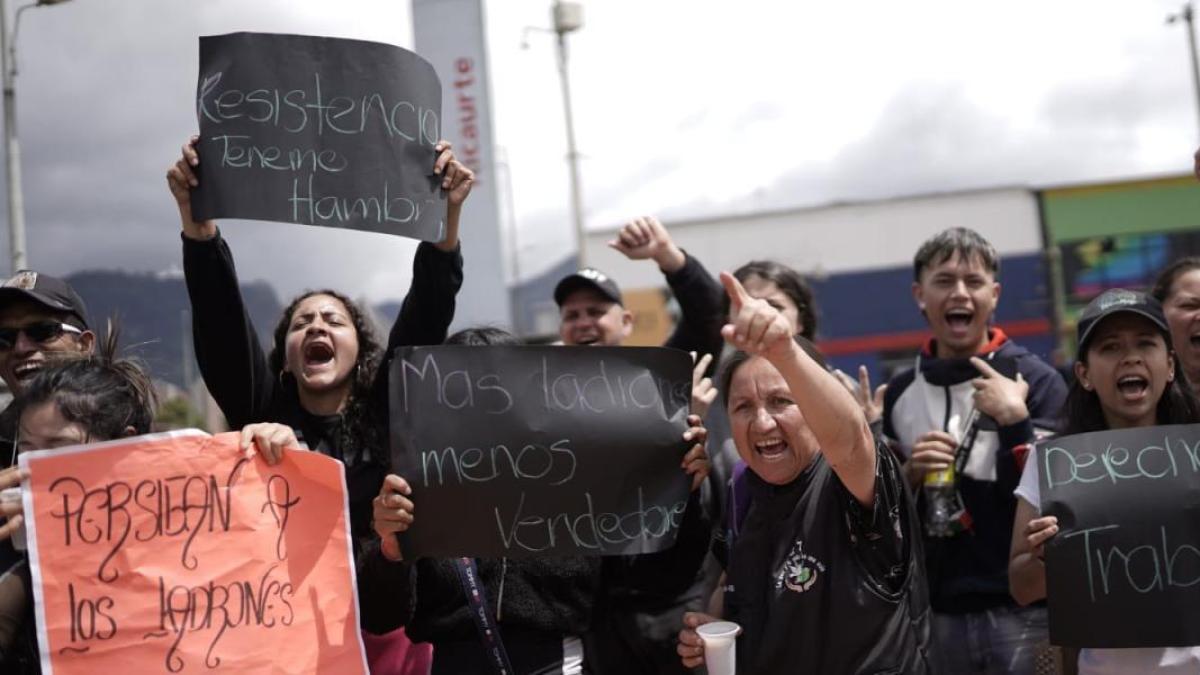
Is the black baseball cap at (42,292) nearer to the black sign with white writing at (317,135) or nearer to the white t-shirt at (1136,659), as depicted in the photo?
the black sign with white writing at (317,135)

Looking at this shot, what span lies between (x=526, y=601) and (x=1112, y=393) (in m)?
1.92

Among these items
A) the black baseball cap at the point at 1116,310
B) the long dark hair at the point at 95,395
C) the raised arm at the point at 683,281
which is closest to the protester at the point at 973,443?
the black baseball cap at the point at 1116,310

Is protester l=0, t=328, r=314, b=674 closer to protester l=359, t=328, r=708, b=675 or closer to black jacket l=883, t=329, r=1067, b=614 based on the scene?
protester l=359, t=328, r=708, b=675

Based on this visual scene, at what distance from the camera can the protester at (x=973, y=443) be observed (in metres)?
3.56

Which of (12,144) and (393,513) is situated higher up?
(12,144)

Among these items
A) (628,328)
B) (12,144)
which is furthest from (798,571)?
(12,144)

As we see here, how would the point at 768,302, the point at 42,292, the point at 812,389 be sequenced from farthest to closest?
1. the point at 768,302
2. the point at 42,292
3. the point at 812,389

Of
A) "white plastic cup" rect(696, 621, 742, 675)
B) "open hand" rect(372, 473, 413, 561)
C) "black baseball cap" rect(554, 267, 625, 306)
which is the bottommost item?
"white plastic cup" rect(696, 621, 742, 675)

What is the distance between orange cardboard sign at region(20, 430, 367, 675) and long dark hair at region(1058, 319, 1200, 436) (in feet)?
7.47

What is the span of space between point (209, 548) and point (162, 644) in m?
0.26

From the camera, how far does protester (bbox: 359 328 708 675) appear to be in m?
3.11

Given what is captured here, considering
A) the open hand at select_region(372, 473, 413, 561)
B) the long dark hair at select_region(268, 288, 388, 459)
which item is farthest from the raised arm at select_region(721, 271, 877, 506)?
the long dark hair at select_region(268, 288, 388, 459)

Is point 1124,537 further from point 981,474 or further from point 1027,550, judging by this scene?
point 981,474

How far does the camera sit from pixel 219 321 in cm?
341
